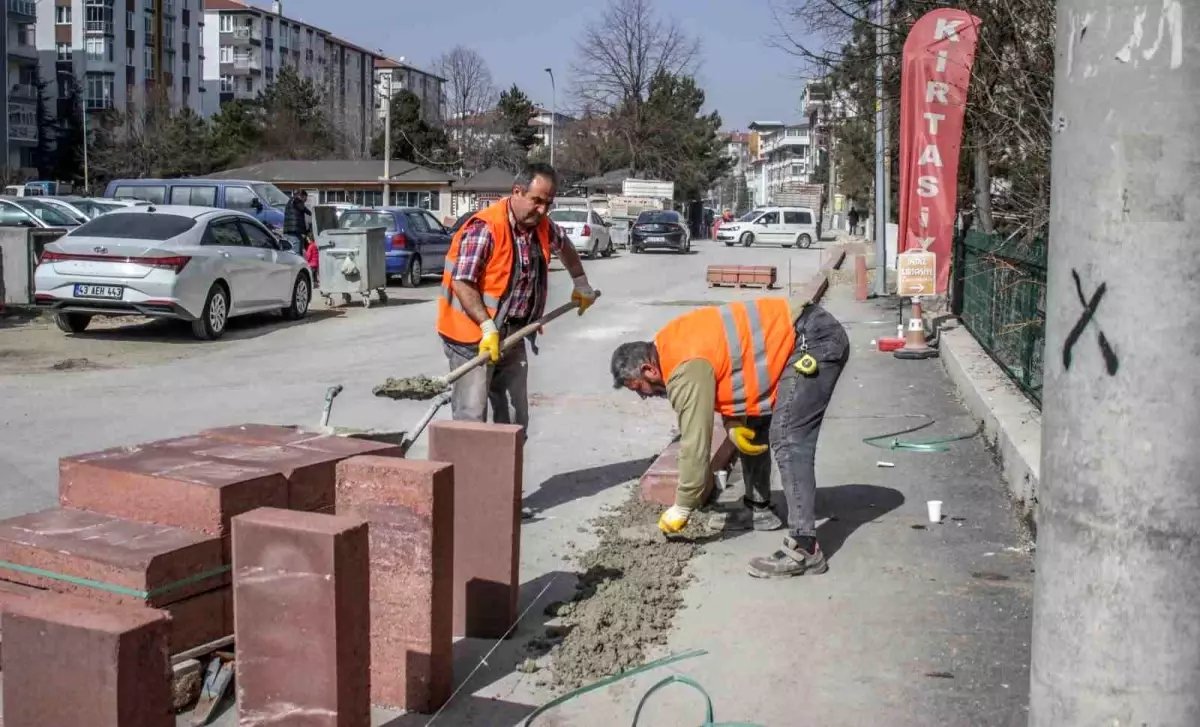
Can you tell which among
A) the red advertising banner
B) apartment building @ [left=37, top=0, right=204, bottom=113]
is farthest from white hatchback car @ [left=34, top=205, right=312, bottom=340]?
apartment building @ [left=37, top=0, right=204, bottom=113]

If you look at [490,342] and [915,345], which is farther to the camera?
[915,345]

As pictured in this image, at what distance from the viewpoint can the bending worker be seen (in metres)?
5.58

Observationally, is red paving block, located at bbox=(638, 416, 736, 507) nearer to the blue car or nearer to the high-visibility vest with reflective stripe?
the high-visibility vest with reflective stripe

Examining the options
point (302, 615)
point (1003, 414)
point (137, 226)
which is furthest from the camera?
point (137, 226)

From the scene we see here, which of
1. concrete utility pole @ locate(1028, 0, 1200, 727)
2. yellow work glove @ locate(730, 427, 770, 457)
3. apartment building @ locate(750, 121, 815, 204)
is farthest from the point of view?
apartment building @ locate(750, 121, 815, 204)

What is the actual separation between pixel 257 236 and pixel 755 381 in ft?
39.8

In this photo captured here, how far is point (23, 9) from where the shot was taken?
250 feet

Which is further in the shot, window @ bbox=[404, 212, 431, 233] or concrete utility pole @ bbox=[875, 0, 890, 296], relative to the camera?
window @ bbox=[404, 212, 431, 233]

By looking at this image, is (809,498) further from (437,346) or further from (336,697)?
(437,346)

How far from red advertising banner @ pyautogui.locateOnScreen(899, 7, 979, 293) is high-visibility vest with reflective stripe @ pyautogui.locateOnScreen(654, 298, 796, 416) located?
30.5 feet

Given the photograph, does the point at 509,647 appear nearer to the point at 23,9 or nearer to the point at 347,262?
the point at 347,262

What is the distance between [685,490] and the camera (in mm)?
5684

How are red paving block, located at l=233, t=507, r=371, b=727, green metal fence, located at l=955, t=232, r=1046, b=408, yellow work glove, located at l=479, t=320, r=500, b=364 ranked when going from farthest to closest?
1. green metal fence, located at l=955, t=232, r=1046, b=408
2. yellow work glove, located at l=479, t=320, r=500, b=364
3. red paving block, located at l=233, t=507, r=371, b=727

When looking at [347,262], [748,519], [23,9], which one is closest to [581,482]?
[748,519]
